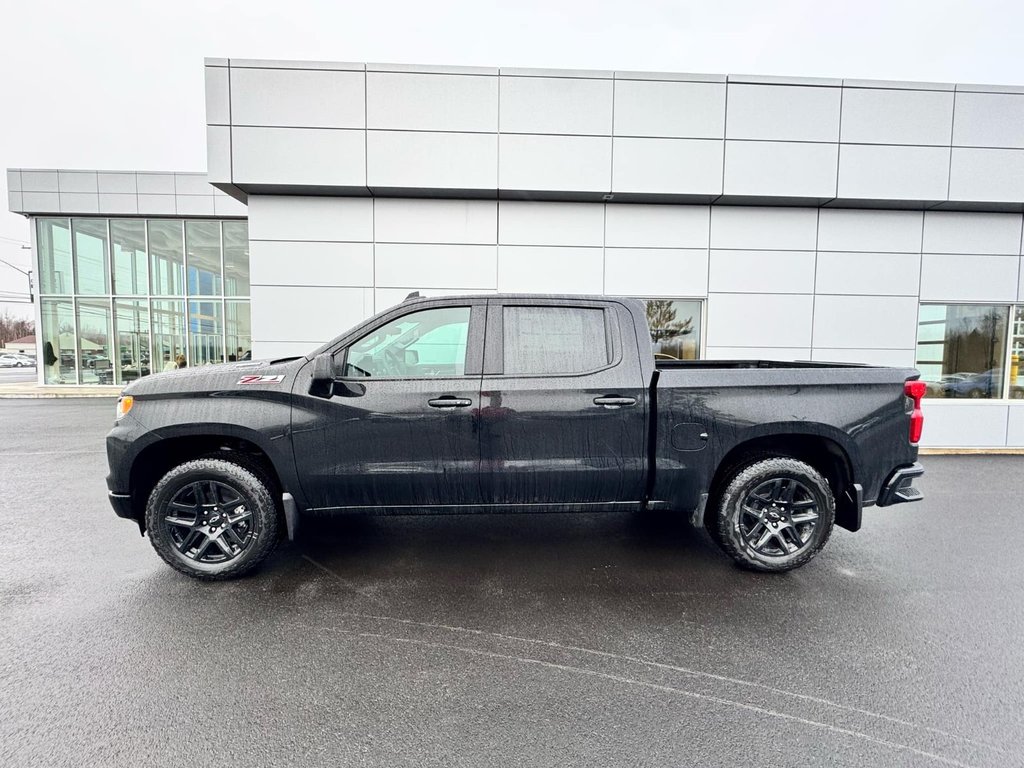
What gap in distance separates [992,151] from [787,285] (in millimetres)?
3597

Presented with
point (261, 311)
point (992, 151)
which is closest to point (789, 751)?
point (261, 311)

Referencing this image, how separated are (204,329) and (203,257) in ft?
8.82

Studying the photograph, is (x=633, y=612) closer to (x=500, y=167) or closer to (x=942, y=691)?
(x=942, y=691)

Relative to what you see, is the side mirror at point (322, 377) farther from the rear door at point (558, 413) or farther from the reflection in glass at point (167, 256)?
the reflection in glass at point (167, 256)

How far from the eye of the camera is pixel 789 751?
2.03 metres

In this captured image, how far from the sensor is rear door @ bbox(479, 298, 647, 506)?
3414mm

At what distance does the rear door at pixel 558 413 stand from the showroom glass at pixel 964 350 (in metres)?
7.71

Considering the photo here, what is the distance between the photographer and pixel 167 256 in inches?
711

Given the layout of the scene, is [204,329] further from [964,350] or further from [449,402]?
[964,350]

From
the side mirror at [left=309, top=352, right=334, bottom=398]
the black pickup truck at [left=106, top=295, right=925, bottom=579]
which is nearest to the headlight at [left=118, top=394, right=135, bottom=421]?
the black pickup truck at [left=106, top=295, right=925, bottom=579]

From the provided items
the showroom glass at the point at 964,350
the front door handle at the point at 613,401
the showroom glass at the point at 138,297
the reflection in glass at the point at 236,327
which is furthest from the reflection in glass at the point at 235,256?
the showroom glass at the point at 964,350

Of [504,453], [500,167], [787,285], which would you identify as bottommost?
[504,453]

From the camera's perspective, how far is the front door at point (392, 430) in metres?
3.36

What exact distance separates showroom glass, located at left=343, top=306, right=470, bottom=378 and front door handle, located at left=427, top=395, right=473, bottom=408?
0.66 feet
